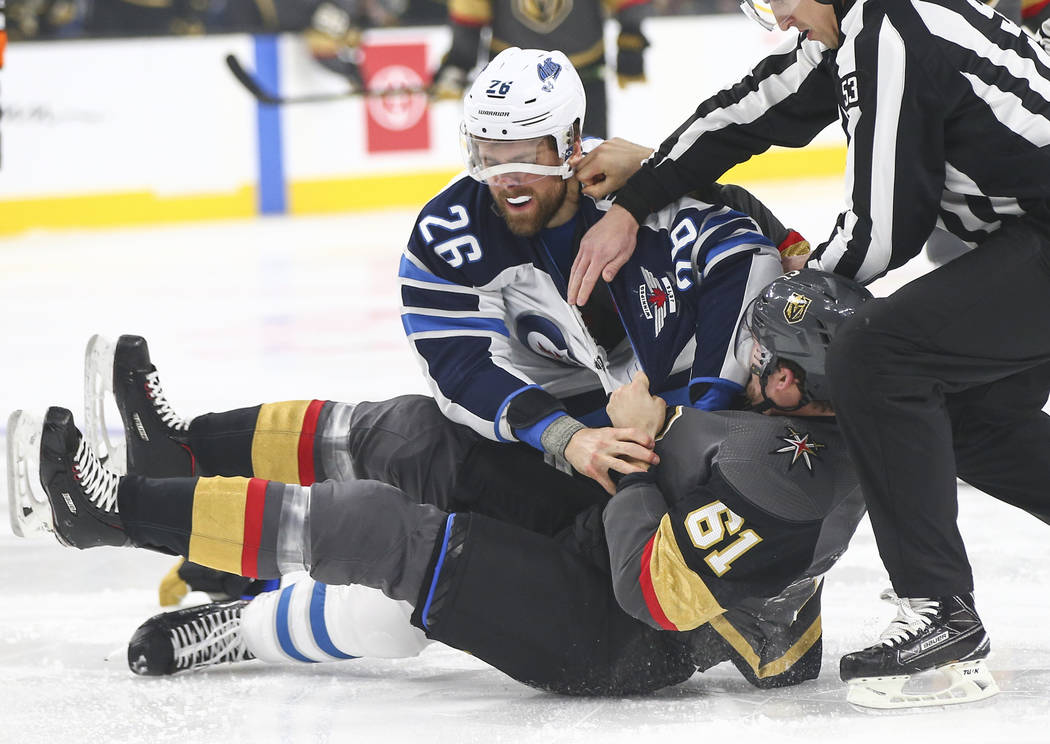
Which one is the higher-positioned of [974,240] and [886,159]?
[886,159]

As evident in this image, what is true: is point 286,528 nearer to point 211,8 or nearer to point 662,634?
point 662,634

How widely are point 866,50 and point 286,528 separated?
97 cm

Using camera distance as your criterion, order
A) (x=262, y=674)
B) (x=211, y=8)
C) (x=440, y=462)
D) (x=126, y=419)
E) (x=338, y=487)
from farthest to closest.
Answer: (x=211, y=8)
(x=126, y=419)
(x=440, y=462)
(x=262, y=674)
(x=338, y=487)

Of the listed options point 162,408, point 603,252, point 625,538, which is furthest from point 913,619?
point 162,408

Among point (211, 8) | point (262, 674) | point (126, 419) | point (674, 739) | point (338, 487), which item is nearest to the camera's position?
point (674, 739)

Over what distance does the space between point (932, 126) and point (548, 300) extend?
31.0 inches

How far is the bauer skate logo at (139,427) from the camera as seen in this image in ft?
7.90

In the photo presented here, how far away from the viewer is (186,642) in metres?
2.11

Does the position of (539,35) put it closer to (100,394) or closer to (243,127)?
(100,394)

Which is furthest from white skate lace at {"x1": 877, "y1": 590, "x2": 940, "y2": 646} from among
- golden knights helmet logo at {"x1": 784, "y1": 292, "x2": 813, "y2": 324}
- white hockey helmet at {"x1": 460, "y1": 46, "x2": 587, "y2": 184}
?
white hockey helmet at {"x1": 460, "y1": 46, "x2": 587, "y2": 184}

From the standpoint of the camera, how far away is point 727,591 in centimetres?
180

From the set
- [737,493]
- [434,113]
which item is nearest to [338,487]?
[737,493]

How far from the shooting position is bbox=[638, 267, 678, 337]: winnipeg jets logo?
2287mm

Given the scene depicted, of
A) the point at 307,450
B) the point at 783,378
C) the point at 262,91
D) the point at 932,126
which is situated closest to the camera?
the point at 932,126
